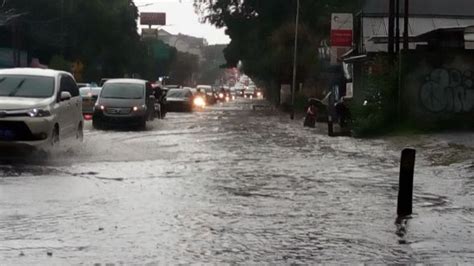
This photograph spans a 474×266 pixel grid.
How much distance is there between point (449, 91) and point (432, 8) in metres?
20.6

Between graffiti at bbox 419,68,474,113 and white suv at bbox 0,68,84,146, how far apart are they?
34.0 ft

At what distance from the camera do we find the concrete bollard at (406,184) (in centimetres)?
1058

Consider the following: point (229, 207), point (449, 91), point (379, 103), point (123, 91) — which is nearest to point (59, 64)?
point (123, 91)

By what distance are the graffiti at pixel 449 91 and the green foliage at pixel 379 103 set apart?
3.23 feet

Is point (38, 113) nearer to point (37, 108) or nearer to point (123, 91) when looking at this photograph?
point (37, 108)

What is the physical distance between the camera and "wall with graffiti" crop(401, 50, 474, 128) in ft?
79.9

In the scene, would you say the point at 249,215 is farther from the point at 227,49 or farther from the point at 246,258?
the point at 227,49

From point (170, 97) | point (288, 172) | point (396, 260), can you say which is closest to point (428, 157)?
point (288, 172)

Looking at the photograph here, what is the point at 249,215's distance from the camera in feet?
34.0

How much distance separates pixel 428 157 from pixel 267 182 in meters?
5.76

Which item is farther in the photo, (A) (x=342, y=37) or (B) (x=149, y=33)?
(B) (x=149, y=33)

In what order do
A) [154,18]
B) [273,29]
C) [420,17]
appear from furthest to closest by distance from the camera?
[154,18] < [273,29] < [420,17]

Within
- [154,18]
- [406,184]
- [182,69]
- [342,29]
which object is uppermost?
[154,18]

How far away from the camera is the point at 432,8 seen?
144 ft
